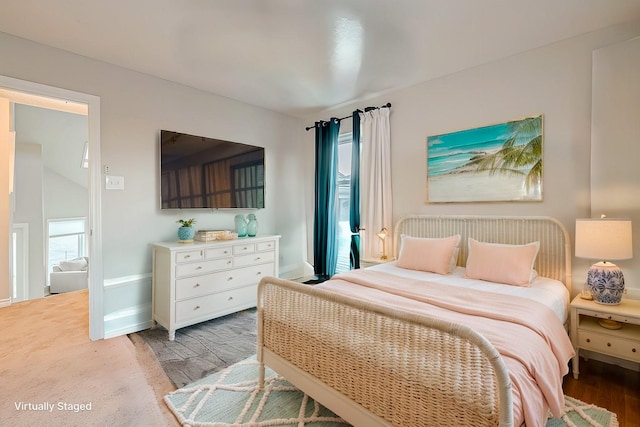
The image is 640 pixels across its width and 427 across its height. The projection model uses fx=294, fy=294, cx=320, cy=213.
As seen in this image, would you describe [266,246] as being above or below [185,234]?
below

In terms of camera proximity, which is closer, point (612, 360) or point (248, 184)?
point (612, 360)

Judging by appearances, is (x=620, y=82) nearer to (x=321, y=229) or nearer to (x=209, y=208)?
(x=321, y=229)

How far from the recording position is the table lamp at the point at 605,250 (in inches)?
78.2

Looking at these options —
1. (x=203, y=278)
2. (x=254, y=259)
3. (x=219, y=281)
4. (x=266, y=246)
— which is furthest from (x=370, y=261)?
(x=203, y=278)

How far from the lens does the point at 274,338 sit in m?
1.89

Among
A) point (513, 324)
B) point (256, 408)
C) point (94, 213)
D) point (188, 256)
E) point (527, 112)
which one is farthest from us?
point (188, 256)

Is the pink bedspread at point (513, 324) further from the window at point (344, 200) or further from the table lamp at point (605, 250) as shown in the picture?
the window at point (344, 200)

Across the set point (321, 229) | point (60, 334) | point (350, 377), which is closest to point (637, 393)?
point (350, 377)

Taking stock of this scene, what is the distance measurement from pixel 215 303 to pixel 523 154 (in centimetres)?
333

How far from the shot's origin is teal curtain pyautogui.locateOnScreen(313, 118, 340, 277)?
4133 millimetres

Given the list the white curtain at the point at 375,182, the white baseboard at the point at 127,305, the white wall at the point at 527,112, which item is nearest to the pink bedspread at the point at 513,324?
the white wall at the point at 527,112

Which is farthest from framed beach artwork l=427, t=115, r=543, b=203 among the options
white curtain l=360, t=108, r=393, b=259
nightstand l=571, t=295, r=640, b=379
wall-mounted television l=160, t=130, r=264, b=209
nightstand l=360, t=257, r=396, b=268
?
wall-mounted television l=160, t=130, r=264, b=209

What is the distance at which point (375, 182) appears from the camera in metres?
3.69

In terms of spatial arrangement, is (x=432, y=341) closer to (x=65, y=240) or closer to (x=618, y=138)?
(x=618, y=138)
